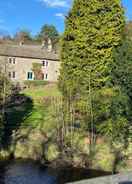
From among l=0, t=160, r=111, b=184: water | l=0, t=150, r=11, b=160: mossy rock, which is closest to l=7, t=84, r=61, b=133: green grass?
l=0, t=150, r=11, b=160: mossy rock

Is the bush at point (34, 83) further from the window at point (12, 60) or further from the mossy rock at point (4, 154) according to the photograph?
the mossy rock at point (4, 154)

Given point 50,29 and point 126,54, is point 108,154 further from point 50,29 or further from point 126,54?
point 50,29

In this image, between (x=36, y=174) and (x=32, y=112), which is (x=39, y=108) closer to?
(x=32, y=112)

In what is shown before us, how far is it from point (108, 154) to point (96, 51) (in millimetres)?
10851

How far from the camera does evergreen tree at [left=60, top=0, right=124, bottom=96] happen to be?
35906 mm

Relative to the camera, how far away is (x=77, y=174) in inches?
1115

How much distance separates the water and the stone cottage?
3587 cm

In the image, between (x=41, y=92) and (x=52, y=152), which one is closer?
(x=52, y=152)

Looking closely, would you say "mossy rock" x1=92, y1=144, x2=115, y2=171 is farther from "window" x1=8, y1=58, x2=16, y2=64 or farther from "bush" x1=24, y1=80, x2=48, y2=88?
"window" x1=8, y1=58, x2=16, y2=64

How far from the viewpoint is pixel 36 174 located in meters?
28.0

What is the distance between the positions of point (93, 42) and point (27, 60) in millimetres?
32337

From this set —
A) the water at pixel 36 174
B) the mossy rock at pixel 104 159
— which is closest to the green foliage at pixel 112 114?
the mossy rock at pixel 104 159

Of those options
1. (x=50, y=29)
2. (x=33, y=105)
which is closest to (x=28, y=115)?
(x=33, y=105)

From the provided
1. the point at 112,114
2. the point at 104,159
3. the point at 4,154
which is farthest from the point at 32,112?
the point at 104,159
